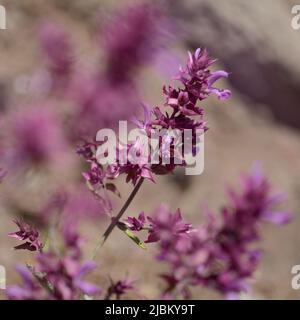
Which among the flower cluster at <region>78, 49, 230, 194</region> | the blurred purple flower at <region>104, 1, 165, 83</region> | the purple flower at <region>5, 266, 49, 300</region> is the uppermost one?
the blurred purple flower at <region>104, 1, 165, 83</region>

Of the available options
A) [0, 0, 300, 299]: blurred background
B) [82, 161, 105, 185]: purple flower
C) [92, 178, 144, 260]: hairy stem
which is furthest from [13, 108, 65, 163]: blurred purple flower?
[92, 178, 144, 260]: hairy stem

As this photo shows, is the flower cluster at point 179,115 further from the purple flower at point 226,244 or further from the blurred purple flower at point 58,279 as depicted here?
the blurred purple flower at point 58,279

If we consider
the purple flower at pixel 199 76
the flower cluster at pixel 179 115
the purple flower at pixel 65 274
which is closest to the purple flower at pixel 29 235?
the purple flower at pixel 65 274

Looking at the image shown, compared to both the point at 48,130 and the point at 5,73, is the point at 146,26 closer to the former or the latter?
the point at 48,130

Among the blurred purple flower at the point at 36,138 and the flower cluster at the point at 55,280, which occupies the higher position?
the blurred purple flower at the point at 36,138

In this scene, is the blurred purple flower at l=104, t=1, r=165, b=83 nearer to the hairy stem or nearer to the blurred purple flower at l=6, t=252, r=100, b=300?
the hairy stem
